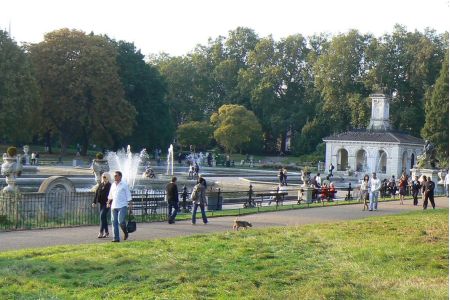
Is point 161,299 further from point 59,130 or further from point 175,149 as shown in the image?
point 175,149

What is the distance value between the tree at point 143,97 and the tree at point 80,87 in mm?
5899

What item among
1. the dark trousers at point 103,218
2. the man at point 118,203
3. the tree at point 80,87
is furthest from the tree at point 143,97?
the man at point 118,203

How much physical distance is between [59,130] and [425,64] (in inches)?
1563

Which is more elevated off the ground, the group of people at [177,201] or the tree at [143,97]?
the tree at [143,97]

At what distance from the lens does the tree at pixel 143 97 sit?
7900 cm

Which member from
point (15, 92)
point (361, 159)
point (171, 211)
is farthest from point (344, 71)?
point (171, 211)

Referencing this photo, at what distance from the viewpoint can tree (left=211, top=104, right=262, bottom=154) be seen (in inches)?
3324

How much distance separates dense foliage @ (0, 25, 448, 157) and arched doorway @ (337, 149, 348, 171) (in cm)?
660

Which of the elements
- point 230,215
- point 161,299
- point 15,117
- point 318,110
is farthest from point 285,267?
point 318,110

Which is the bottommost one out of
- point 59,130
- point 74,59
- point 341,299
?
point 341,299

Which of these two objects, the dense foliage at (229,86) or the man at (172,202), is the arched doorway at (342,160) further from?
the man at (172,202)

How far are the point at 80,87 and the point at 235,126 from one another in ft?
71.3

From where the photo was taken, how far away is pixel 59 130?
7238 cm

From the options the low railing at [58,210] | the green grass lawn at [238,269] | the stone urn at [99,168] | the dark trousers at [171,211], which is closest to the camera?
the green grass lawn at [238,269]
